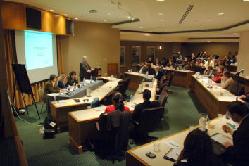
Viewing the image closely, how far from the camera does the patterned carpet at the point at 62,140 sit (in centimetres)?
403

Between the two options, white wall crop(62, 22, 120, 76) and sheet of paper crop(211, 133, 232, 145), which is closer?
sheet of paper crop(211, 133, 232, 145)

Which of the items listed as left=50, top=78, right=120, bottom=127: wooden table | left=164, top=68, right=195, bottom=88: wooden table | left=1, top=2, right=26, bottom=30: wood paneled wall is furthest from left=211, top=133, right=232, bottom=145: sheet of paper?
left=164, top=68, right=195, bottom=88: wooden table

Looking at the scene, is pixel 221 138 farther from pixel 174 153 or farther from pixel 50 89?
pixel 50 89

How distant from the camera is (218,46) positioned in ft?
64.5

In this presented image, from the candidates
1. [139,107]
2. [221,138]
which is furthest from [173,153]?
[139,107]

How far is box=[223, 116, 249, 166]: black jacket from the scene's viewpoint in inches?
93.7

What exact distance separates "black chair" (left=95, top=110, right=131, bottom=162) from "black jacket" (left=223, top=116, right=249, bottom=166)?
1686mm

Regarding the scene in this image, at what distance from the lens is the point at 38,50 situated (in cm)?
785

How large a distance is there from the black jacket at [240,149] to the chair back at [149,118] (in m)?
1.76

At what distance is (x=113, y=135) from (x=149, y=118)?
0.75 meters

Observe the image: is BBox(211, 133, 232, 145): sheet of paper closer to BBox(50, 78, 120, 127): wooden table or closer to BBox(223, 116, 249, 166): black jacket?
BBox(223, 116, 249, 166): black jacket


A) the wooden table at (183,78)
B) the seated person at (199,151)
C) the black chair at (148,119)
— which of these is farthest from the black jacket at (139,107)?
the wooden table at (183,78)

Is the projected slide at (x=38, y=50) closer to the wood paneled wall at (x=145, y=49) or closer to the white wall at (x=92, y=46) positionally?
the white wall at (x=92, y=46)

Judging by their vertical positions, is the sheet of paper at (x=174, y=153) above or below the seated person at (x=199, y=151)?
below
